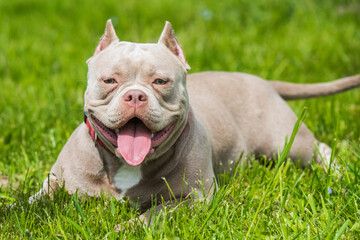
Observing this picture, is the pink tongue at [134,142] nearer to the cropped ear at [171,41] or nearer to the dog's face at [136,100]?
the dog's face at [136,100]

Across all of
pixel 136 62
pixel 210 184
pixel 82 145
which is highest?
pixel 136 62

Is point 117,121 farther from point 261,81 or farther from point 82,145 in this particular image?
point 261,81

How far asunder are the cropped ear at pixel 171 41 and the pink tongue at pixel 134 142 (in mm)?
502

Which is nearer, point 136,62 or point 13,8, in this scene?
point 136,62

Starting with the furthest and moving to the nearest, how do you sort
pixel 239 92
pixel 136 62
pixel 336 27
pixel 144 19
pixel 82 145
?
pixel 144 19 < pixel 336 27 < pixel 239 92 < pixel 82 145 < pixel 136 62

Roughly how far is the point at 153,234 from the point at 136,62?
0.85 meters

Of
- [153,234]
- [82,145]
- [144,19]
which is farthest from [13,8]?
[153,234]

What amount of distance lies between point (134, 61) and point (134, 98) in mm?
233

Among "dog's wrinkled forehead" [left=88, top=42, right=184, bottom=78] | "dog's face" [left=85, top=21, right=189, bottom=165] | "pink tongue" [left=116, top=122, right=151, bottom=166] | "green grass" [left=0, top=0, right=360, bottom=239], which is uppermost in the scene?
"dog's wrinkled forehead" [left=88, top=42, right=184, bottom=78]

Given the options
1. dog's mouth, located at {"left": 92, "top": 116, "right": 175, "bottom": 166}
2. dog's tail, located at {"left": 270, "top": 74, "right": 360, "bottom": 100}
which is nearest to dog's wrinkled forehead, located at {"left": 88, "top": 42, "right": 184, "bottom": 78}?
dog's mouth, located at {"left": 92, "top": 116, "right": 175, "bottom": 166}

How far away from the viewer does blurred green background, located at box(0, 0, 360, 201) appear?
4.38 meters

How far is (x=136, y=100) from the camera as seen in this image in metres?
2.68

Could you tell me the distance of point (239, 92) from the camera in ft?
13.4

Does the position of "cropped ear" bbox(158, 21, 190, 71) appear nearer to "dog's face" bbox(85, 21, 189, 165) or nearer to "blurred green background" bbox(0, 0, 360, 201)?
"dog's face" bbox(85, 21, 189, 165)
